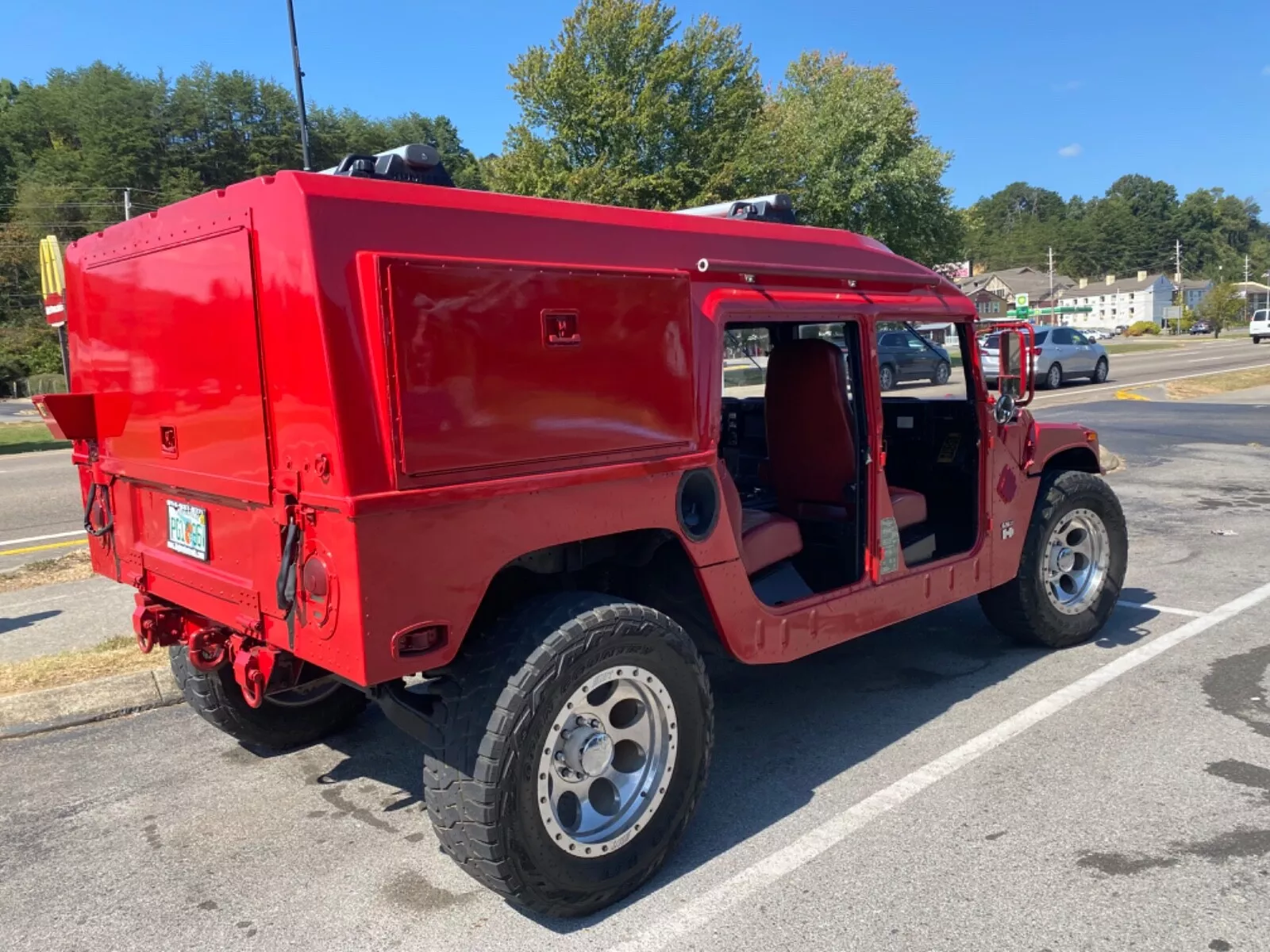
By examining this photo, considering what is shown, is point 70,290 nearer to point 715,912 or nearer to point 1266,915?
point 715,912

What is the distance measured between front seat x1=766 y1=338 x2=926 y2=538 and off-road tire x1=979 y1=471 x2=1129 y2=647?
2.51 feet

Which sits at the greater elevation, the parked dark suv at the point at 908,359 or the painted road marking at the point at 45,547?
the parked dark suv at the point at 908,359

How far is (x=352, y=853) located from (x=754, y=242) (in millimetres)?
2691

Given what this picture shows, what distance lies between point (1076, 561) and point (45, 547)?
8796mm

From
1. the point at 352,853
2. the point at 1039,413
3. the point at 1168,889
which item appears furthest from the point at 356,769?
the point at 1039,413

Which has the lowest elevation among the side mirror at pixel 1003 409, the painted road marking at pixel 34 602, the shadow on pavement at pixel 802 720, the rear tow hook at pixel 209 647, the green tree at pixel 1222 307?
the shadow on pavement at pixel 802 720

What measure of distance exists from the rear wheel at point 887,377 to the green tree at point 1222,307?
81716mm

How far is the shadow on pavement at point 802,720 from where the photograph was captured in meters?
3.60

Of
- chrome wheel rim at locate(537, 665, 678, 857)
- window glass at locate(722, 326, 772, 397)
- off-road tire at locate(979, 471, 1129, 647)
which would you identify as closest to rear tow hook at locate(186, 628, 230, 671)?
chrome wheel rim at locate(537, 665, 678, 857)

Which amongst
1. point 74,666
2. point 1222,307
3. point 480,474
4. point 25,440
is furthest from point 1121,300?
point 480,474

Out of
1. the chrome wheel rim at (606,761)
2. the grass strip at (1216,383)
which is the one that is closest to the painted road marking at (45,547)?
the chrome wheel rim at (606,761)

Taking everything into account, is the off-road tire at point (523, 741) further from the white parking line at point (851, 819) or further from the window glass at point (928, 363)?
the window glass at point (928, 363)

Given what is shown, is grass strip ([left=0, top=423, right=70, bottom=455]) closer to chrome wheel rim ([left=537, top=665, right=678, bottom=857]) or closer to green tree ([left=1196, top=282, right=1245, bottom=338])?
chrome wheel rim ([left=537, top=665, right=678, bottom=857])

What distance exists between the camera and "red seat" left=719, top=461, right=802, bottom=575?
408cm
